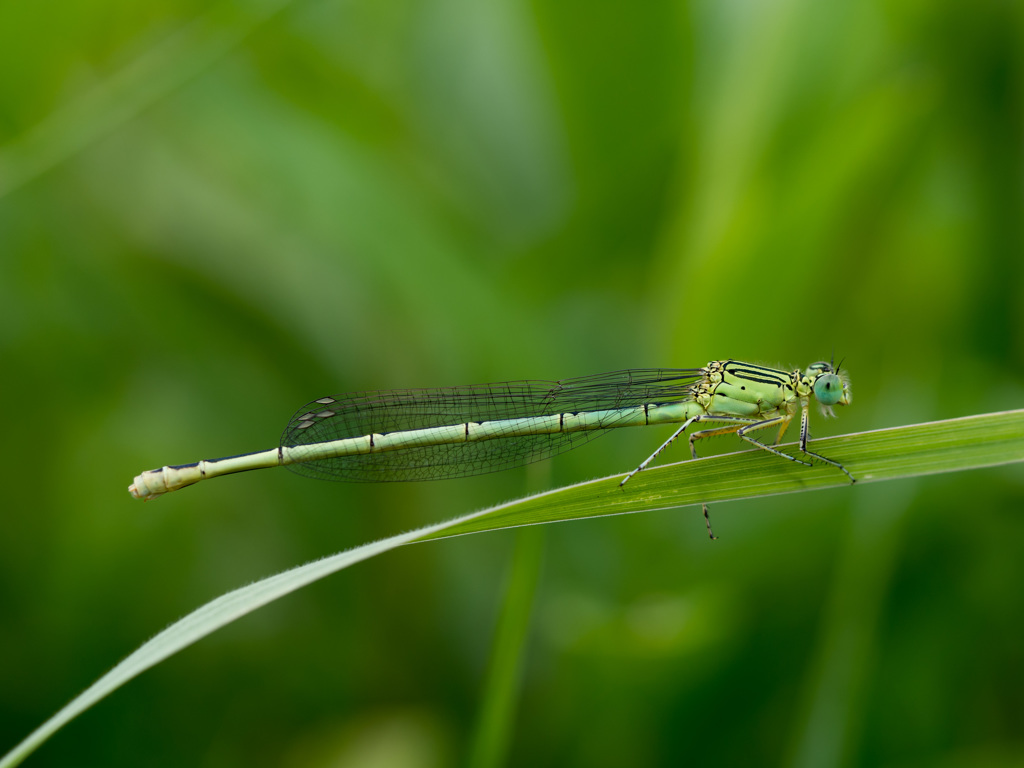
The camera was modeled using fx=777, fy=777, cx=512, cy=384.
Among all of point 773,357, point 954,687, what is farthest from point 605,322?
point 954,687

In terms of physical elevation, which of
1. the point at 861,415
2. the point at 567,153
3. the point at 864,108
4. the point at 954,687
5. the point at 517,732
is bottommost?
the point at 517,732

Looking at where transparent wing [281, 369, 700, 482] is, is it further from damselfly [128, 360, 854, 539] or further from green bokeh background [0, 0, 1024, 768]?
green bokeh background [0, 0, 1024, 768]

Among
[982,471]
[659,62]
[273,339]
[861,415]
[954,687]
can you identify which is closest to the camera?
[982,471]

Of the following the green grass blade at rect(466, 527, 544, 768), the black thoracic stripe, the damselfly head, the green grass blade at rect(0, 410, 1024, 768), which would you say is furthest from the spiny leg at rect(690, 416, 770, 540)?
the green grass blade at rect(466, 527, 544, 768)

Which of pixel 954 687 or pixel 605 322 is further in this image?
pixel 605 322

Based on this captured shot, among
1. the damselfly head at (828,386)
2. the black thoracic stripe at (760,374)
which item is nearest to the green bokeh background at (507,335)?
the black thoracic stripe at (760,374)

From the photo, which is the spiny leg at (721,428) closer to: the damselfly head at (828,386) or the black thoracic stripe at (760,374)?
the black thoracic stripe at (760,374)

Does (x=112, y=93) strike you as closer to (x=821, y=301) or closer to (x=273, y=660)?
(x=273, y=660)
